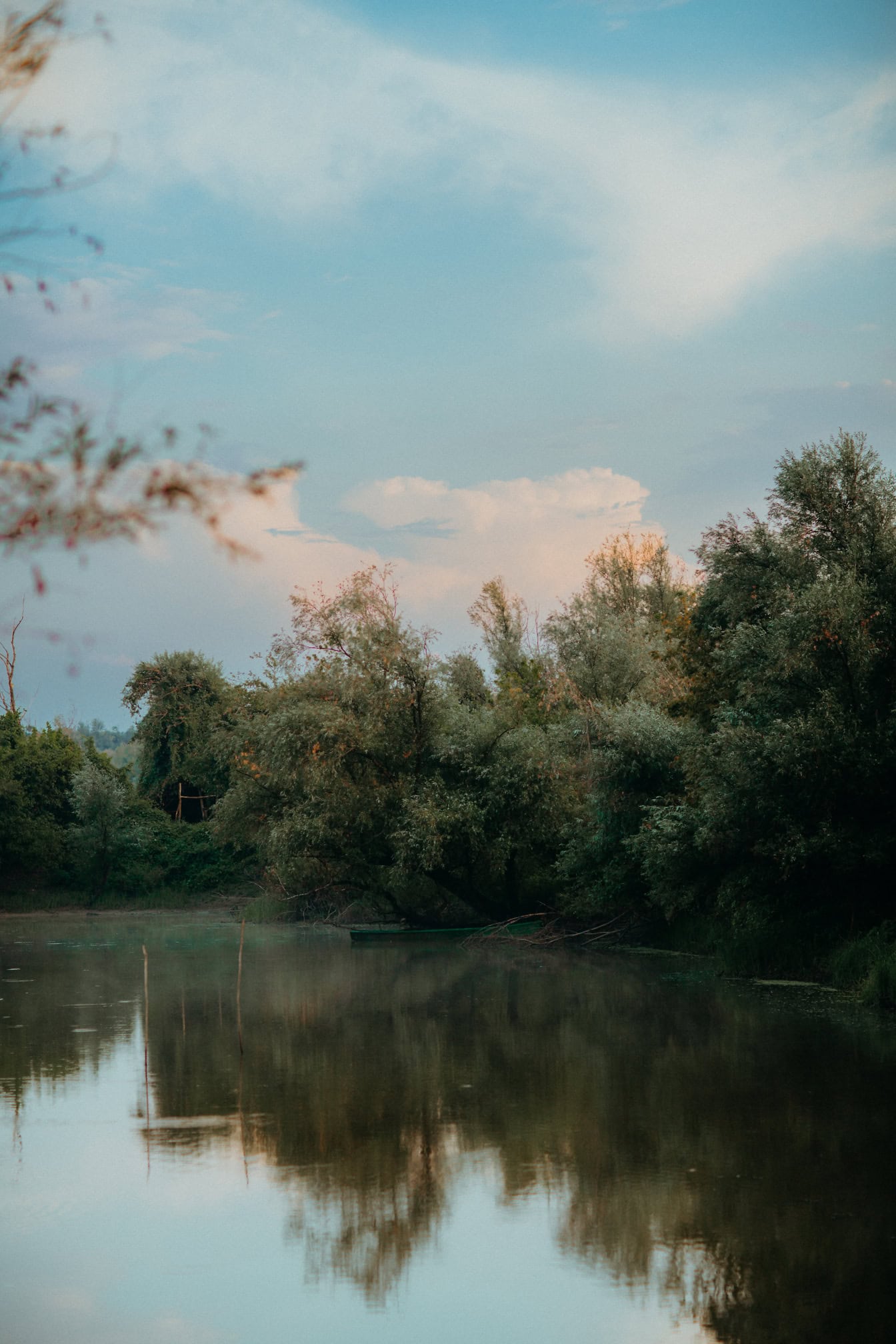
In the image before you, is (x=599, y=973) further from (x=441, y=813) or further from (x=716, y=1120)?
(x=716, y=1120)

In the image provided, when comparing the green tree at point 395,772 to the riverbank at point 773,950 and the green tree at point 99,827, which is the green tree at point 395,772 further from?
the green tree at point 99,827

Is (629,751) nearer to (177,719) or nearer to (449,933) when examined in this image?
(449,933)

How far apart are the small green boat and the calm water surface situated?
13540 millimetres

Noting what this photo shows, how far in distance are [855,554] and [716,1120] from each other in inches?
509

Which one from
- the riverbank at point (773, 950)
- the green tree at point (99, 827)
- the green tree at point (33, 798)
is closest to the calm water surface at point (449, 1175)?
the riverbank at point (773, 950)

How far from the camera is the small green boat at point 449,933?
34312 mm

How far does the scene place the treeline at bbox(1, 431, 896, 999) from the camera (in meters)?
21.0

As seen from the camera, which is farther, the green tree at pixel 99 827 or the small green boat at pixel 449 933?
the green tree at pixel 99 827

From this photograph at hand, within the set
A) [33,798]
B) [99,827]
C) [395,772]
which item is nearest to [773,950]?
[395,772]

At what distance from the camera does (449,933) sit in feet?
120

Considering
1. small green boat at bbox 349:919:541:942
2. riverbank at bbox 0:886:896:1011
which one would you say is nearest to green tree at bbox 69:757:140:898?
riverbank at bbox 0:886:896:1011

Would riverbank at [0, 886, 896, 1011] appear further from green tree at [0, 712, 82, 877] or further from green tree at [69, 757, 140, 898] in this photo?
green tree at [0, 712, 82, 877]

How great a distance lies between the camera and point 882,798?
2081 centimetres

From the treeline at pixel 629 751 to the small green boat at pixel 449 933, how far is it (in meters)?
0.68
